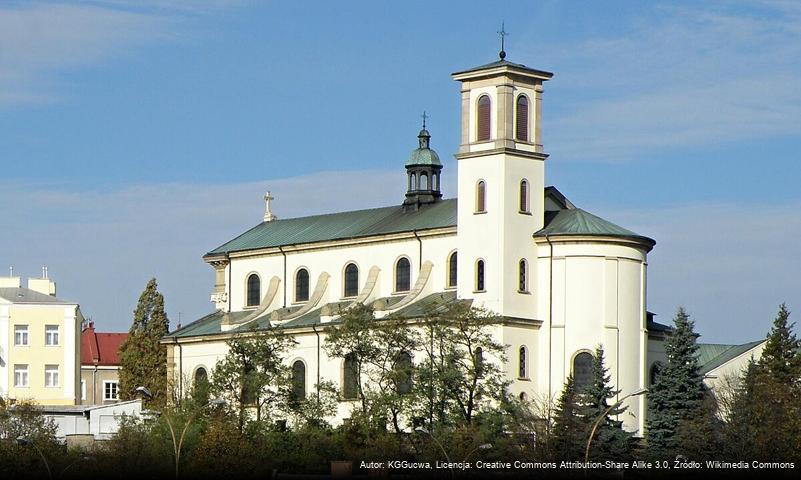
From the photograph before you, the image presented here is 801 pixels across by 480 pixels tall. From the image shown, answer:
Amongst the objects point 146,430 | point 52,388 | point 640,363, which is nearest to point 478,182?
point 640,363

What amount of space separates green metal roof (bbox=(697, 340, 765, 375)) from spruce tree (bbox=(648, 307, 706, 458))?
33.7 ft

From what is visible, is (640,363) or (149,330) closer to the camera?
(640,363)

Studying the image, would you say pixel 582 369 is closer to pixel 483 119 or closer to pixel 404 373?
pixel 404 373

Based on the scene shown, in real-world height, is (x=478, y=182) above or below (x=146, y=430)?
above

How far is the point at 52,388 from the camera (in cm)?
13100

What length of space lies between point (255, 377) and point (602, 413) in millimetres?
18170

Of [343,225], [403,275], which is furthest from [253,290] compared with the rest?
[403,275]

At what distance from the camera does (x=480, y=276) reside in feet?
361

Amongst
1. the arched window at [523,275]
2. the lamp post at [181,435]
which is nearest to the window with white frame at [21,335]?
the lamp post at [181,435]

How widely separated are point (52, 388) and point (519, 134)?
3399 cm

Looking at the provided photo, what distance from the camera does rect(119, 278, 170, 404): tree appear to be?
13825 cm

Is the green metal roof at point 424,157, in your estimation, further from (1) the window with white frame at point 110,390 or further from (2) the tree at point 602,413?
(1) the window with white frame at point 110,390

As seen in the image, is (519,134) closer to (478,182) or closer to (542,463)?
(478,182)

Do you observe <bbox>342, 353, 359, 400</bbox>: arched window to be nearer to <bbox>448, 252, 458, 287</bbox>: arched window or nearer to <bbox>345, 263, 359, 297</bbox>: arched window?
<bbox>448, 252, 458, 287</bbox>: arched window
